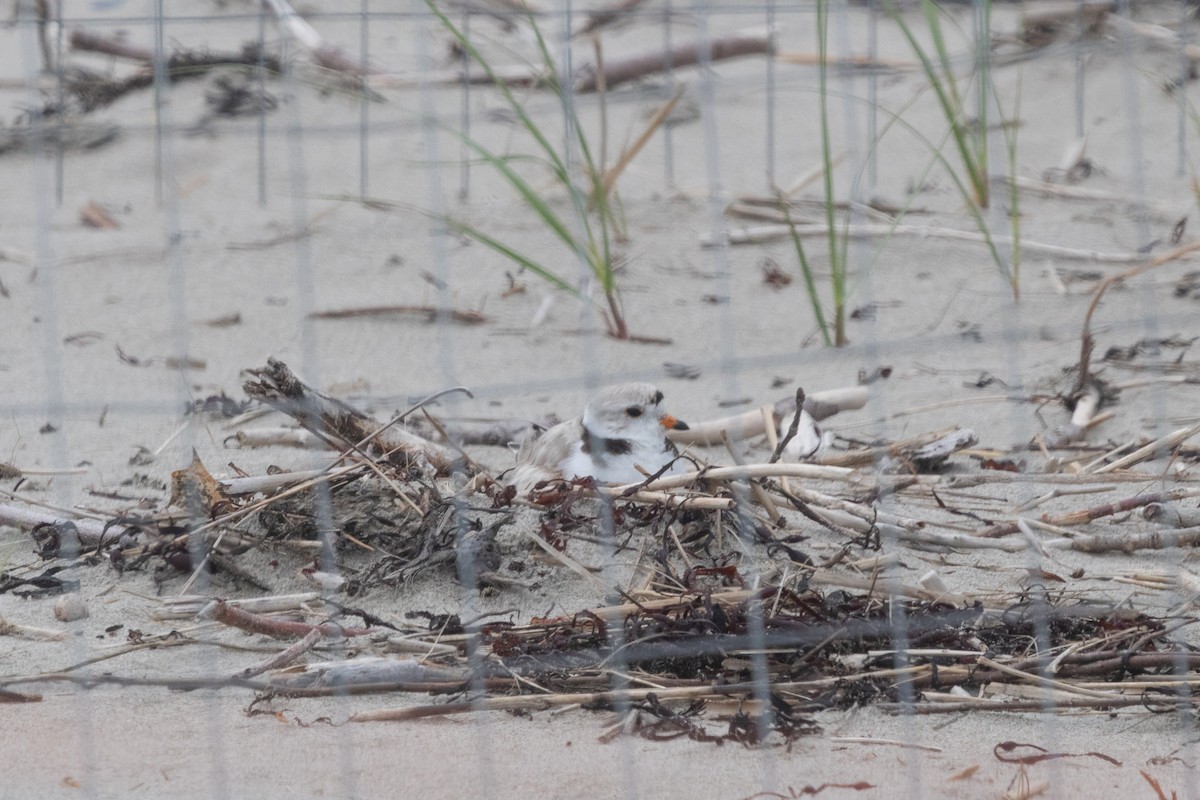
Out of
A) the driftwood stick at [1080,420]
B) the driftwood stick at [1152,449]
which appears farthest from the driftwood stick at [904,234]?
the driftwood stick at [1152,449]

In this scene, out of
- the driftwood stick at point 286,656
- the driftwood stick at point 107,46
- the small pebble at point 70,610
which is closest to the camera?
the driftwood stick at point 286,656

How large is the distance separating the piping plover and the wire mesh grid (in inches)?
1.0

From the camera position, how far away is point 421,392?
4.63m

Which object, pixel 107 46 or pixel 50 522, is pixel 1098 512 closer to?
pixel 50 522

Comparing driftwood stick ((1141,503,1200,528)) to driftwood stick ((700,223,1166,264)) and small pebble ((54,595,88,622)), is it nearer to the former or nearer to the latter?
driftwood stick ((700,223,1166,264))

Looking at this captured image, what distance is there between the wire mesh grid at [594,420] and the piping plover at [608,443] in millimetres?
24

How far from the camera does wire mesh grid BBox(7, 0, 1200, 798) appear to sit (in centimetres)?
245

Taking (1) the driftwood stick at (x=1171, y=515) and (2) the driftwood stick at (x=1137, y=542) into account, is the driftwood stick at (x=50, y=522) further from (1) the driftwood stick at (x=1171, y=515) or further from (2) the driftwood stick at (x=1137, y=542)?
(1) the driftwood stick at (x=1171, y=515)

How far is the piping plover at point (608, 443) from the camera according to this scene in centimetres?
356

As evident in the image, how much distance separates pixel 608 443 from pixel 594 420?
0.32ft

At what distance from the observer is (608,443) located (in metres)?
→ 3.68

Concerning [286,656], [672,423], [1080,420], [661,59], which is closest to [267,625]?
[286,656]

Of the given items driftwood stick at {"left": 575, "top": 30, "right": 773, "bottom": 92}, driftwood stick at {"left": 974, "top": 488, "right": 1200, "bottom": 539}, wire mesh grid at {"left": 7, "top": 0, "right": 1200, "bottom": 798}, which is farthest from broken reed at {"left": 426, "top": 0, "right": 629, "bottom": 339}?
driftwood stick at {"left": 974, "top": 488, "right": 1200, "bottom": 539}

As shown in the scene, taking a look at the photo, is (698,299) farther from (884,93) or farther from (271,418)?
(884,93)
